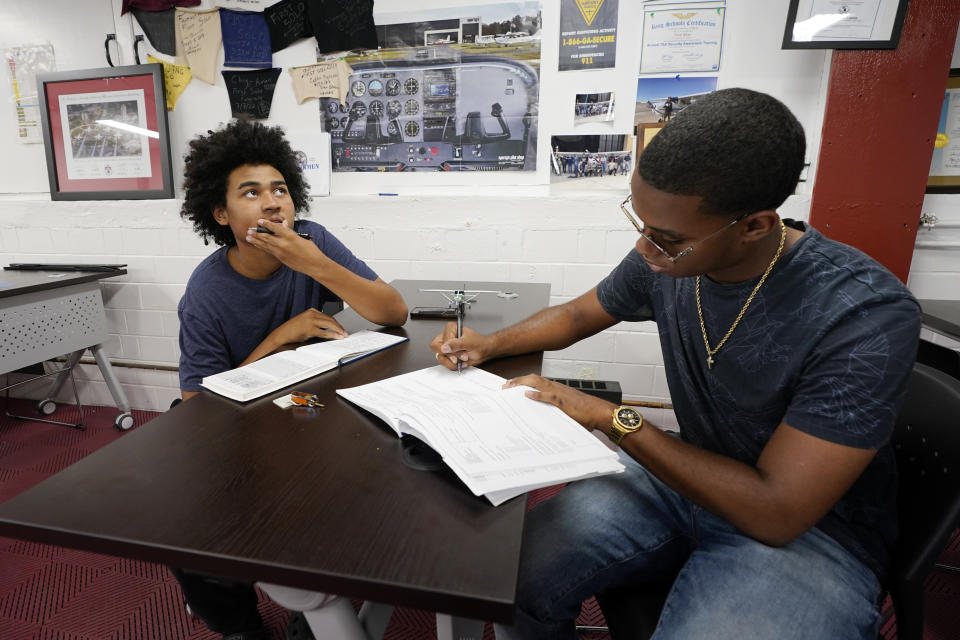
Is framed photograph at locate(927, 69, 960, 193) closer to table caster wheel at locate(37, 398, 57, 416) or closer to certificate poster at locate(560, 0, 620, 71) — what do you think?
certificate poster at locate(560, 0, 620, 71)

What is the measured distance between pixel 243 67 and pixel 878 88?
2577mm

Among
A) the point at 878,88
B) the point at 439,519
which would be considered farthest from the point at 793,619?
the point at 878,88

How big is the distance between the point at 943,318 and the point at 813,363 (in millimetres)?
1243

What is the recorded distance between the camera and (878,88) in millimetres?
1787

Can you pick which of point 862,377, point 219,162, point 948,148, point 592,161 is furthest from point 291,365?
point 948,148

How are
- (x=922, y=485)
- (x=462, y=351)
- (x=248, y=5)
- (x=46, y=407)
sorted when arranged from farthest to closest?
(x=46, y=407) → (x=248, y=5) → (x=462, y=351) → (x=922, y=485)

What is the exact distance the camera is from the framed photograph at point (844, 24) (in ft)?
5.65

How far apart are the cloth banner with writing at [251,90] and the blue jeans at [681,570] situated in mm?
2229

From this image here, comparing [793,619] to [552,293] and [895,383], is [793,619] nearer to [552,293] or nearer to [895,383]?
[895,383]

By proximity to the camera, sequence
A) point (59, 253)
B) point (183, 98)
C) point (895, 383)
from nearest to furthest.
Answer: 1. point (895, 383)
2. point (183, 98)
3. point (59, 253)

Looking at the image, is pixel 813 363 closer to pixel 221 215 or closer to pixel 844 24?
pixel 221 215

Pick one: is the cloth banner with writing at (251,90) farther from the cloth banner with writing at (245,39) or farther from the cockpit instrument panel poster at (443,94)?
the cockpit instrument panel poster at (443,94)

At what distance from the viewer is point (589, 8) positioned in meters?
2.01

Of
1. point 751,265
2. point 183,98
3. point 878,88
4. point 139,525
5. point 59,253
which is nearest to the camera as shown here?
point 139,525
